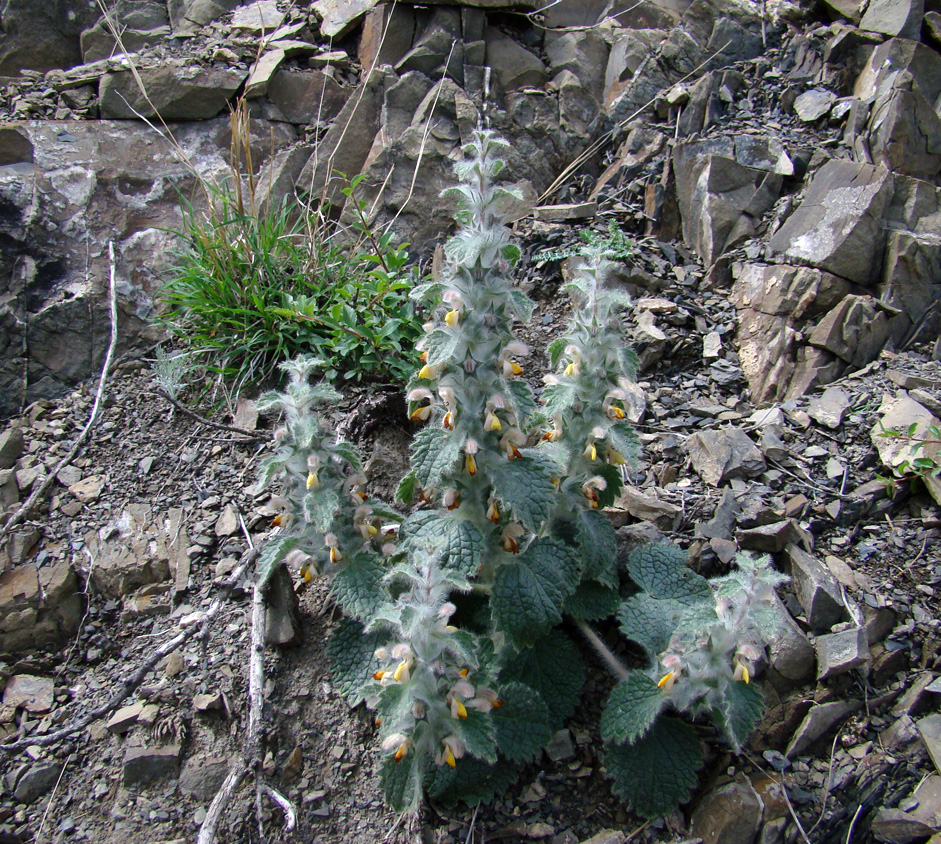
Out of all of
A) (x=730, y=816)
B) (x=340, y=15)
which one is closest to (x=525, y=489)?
(x=730, y=816)

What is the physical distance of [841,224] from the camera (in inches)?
143

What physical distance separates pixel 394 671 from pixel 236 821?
896 mm

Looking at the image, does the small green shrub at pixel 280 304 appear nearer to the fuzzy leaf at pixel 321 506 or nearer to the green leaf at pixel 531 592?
the fuzzy leaf at pixel 321 506

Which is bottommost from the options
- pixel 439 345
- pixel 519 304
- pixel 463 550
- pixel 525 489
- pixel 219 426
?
pixel 219 426

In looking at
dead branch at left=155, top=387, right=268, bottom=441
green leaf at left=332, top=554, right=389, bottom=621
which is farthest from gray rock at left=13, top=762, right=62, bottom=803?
dead branch at left=155, top=387, right=268, bottom=441

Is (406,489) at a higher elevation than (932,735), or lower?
higher

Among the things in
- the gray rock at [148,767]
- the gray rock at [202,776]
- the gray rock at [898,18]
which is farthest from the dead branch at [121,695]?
the gray rock at [898,18]

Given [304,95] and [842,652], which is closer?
[842,652]

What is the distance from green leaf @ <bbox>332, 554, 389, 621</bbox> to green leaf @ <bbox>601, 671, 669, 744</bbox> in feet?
2.70

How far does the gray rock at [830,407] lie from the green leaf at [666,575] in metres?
1.18

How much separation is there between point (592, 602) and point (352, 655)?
0.89 metres

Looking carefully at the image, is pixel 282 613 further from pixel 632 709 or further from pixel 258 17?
pixel 258 17

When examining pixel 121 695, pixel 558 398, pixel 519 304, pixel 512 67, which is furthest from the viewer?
pixel 512 67

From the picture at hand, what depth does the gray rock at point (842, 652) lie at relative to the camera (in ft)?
7.43
